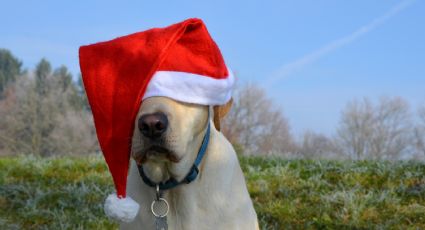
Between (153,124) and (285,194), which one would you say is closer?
(153,124)

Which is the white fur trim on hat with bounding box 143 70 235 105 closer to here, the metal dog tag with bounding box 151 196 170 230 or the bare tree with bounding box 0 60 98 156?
the metal dog tag with bounding box 151 196 170 230

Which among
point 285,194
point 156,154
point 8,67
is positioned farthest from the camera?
point 8,67

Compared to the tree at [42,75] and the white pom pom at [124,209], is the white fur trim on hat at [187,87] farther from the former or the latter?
the tree at [42,75]

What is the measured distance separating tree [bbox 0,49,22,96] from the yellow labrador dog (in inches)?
2018

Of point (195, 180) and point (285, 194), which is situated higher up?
point (195, 180)

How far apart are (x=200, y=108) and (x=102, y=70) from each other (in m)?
0.53

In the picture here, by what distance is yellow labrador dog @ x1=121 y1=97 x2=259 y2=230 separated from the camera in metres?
2.64

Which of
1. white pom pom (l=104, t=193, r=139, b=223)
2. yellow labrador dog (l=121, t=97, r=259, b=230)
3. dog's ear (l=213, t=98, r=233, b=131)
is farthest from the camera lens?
dog's ear (l=213, t=98, r=233, b=131)

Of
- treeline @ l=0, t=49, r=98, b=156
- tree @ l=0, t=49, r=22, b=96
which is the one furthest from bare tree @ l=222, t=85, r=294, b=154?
tree @ l=0, t=49, r=22, b=96

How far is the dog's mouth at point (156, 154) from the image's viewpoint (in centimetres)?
258

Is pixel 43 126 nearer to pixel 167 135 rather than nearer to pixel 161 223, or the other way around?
pixel 161 223

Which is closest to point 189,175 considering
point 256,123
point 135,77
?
point 135,77

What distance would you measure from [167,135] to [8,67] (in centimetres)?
5433

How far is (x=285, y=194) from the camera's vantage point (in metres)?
5.50
